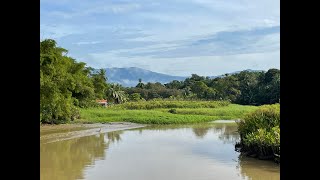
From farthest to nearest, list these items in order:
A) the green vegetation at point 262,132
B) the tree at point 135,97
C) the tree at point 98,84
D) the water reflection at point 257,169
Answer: the tree at point 135,97 → the tree at point 98,84 → the green vegetation at point 262,132 → the water reflection at point 257,169

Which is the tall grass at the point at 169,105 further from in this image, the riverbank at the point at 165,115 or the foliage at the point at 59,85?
the foliage at the point at 59,85

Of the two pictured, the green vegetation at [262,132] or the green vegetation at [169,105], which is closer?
the green vegetation at [262,132]

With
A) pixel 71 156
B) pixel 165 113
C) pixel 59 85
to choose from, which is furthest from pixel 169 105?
pixel 71 156

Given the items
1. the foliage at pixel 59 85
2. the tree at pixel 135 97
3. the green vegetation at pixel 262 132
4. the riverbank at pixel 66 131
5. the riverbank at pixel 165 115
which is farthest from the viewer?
the tree at pixel 135 97

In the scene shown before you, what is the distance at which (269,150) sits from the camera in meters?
10.2

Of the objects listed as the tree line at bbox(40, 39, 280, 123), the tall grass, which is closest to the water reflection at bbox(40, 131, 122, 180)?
the tree line at bbox(40, 39, 280, 123)

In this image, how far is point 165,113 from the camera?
25.0 m

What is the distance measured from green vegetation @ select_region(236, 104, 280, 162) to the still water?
0.25 m

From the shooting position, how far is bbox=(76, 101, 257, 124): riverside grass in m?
22.9

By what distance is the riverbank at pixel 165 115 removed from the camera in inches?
894

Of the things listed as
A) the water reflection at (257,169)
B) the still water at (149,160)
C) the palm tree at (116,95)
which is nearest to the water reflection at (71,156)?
the still water at (149,160)

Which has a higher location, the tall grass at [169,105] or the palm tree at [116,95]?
the palm tree at [116,95]

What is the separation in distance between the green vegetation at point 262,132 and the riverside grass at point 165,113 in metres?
11.0
